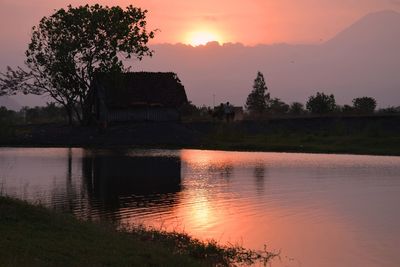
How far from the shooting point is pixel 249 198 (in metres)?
25.2

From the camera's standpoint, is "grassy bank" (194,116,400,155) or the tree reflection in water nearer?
the tree reflection in water

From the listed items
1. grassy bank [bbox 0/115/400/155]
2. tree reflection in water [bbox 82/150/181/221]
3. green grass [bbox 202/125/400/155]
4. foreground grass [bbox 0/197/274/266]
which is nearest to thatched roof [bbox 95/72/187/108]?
grassy bank [bbox 0/115/400/155]

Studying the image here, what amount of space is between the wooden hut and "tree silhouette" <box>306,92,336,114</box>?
78.6 ft

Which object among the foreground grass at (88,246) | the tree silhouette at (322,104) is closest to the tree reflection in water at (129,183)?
the foreground grass at (88,246)

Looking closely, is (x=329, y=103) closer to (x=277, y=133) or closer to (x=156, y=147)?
(x=277, y=133)

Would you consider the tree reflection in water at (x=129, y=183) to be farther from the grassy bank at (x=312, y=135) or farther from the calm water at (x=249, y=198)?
the grassy bank at (x=312, y=135)

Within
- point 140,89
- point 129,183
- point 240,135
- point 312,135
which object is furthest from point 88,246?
point 140,89

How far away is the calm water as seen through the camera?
17.3 m

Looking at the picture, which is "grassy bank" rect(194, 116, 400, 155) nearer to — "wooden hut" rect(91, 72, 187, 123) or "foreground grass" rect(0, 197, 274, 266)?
"wooden hut" rect(91, 72, 187, 123)

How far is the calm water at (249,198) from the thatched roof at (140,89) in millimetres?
26895

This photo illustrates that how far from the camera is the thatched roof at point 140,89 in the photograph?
228 ft

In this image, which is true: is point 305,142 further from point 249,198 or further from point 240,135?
point 249,198

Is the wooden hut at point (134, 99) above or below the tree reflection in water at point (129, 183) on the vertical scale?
above

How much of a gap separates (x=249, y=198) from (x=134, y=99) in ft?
154
